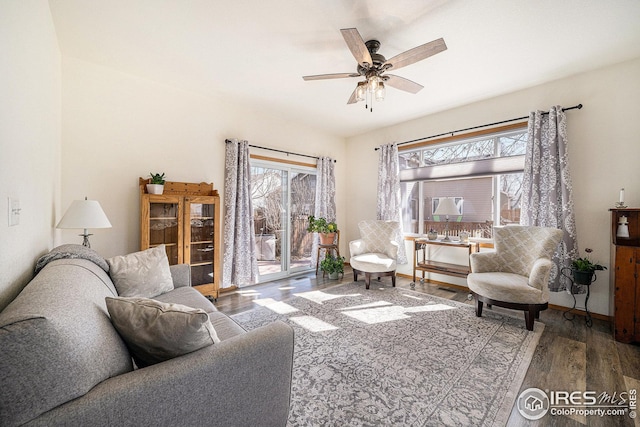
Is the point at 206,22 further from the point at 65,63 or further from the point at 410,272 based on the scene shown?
the point at 410,272

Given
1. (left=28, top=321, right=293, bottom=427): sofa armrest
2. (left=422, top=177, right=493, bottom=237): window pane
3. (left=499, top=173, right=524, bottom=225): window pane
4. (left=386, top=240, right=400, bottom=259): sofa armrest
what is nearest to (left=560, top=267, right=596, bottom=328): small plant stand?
(left=499, top=173, right=524, bottom=225): window pane

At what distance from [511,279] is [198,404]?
307 cm

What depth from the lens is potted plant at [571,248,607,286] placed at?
263cm

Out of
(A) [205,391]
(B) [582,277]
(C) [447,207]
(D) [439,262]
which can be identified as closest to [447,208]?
(C) [447,207]

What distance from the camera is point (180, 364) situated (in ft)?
2.96

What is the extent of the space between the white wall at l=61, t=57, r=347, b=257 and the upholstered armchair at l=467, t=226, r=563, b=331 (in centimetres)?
359

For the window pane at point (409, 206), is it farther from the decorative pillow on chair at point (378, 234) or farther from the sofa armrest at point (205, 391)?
the sofa armrest at point (205, 391)

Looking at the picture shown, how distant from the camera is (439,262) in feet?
13.6

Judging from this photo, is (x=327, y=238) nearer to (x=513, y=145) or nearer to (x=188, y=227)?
(x=188, y=227)

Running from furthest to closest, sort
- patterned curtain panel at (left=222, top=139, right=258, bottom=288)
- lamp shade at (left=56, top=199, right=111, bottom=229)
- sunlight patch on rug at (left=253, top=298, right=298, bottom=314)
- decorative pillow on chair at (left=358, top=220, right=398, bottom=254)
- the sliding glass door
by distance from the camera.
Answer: the sliding glass door, decorative pillow on chair at (left=358, top=220, right=398, bottom=254), patterned curtain panel at (left=222, top=139, right=258, bottom=288), sunlight patch on rug at (left=253, top=298, right=298, bottom=314), lamp shade at (left=56, top=199, right=111, bottom=229)

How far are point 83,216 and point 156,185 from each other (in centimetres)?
86

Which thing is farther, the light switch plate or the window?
the window

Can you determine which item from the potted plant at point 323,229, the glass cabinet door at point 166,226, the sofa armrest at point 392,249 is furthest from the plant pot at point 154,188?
the sofa armrest at point 392,249

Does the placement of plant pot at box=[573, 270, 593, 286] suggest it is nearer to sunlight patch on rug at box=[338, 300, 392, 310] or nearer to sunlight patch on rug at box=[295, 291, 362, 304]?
sunlight patch on rug at box=[338, 300, 392, 310]
